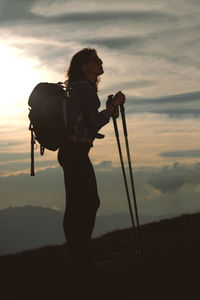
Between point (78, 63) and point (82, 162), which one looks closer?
point (82, 162)

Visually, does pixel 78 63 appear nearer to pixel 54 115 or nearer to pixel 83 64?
pixel 83 64

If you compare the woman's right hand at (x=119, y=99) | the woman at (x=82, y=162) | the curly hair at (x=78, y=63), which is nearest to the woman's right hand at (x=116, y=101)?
the woman's right hand at (x=119, y=99)

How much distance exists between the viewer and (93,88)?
6445mm

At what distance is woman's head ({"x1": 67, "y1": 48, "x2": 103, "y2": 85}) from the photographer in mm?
6480

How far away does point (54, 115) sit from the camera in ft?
19.4

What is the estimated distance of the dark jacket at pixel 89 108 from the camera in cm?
608

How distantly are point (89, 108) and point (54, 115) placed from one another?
1.86 feet

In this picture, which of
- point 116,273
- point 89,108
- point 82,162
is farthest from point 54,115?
point 116,273

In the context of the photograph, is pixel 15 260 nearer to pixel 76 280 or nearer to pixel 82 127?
pixel 76 280

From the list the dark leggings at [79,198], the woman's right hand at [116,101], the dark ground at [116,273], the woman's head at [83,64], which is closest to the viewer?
the dark ground at [116,273]

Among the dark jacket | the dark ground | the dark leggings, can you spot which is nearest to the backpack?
the dark jacket

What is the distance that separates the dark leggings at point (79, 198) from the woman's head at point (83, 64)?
3.98ft

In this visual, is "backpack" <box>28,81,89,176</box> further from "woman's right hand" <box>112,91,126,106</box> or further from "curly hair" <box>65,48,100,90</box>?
"woman's right hand" <box>112,91,126,106</box>

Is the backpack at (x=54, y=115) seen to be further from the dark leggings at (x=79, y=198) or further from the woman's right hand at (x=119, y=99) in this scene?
the woman's right hand at (x=119, y=99)
